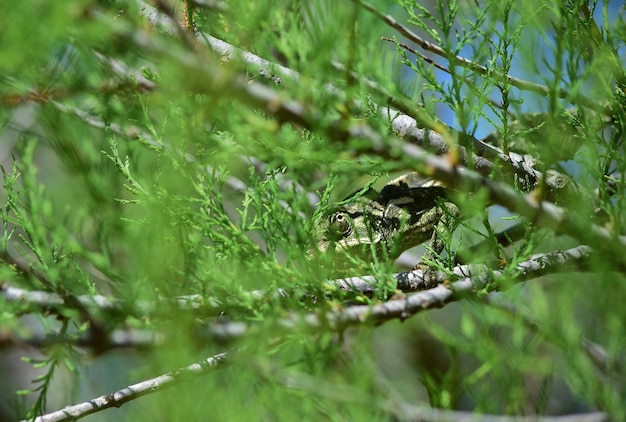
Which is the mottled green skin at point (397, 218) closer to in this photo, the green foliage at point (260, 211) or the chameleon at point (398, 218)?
the chameleon at point (398, 218)

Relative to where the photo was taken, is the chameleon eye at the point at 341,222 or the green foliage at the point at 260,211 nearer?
the green foliage at the point at 260,211

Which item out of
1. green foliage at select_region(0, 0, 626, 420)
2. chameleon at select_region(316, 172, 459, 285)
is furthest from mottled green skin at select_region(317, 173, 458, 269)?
green foliage at select_region(0, 0, 626, 420)

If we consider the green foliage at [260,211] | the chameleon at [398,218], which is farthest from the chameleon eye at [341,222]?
the green foliage at [260,211]

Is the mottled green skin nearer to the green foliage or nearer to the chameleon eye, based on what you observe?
the chameleon eye

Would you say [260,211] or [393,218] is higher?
[393,218]

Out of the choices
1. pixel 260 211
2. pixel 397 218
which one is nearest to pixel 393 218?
pixel 397 218

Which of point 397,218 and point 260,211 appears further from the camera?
point 397,218

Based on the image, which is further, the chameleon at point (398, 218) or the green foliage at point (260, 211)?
the chameleon at point (398, 218)

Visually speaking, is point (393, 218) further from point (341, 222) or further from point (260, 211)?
point (260, 211)

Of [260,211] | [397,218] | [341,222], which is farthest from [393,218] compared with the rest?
[260,211]

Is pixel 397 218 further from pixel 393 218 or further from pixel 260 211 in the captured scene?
pixel 260 211

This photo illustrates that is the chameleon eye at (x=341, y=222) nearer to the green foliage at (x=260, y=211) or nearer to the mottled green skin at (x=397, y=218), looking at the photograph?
the mottled green skin at (x=397, y=218)

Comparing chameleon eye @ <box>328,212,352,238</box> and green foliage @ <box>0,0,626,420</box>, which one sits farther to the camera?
chameleon eye @ <box>328,212,352,238</box>

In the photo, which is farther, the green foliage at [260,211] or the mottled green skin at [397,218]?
the mottled green skin at [397,218]
